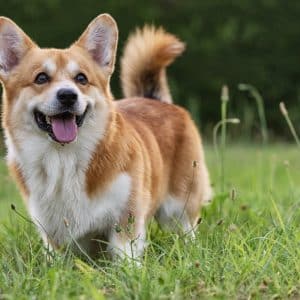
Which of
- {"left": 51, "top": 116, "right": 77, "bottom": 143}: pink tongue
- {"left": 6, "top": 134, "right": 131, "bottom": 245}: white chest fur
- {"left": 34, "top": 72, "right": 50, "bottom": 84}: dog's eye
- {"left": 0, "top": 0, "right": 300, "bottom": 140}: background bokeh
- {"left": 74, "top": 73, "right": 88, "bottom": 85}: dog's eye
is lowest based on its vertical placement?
{"left": 0, "top": 0, "right": 300, "bottom": 140}: background bokeh

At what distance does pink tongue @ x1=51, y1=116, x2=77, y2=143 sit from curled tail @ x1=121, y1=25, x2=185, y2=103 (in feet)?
5.11

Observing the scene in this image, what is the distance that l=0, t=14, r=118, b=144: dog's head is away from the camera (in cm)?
455

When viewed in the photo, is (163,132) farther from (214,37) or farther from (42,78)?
(214,37)

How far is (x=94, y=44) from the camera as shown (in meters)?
4.98

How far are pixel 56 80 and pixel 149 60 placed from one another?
155 cm

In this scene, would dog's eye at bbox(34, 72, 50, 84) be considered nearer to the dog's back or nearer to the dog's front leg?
the dog's back

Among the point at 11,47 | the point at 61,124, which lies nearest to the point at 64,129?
the point at 61,124

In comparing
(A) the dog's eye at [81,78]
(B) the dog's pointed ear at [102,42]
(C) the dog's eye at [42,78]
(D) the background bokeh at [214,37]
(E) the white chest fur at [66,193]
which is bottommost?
(D) the background bokeh at [214,37]

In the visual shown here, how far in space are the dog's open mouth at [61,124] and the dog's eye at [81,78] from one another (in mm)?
174

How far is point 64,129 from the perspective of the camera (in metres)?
4.59

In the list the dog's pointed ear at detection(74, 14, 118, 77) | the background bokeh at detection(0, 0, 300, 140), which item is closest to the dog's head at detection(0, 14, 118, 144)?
the dog's pointed ear at detection(74, 14, 118, 77)

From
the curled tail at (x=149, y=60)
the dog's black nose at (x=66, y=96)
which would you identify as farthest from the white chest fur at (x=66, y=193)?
the curled tail at (x=149, y=60)

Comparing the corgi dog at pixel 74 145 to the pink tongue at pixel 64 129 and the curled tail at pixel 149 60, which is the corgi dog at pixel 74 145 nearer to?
the pink tongue at pixel 64 129

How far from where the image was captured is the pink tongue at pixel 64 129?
455 centimetres
